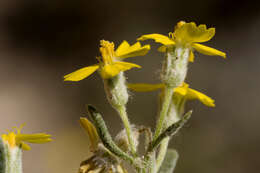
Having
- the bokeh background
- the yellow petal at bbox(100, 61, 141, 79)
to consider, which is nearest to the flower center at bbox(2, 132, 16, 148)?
the yellow petal at bbox(100, 61, 141, 79)

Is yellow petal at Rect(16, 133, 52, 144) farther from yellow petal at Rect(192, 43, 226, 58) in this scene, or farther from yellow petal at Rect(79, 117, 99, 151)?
yellow petal at Rect(192, 43, 226, 58)

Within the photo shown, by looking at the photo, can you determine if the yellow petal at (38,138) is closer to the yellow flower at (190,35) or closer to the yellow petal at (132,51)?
the yellow petal at (132,51)

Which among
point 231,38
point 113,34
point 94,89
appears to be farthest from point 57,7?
point 231,38

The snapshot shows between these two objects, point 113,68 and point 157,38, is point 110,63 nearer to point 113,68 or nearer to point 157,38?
point 113,68

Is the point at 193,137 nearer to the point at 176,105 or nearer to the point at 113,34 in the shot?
the point at 113,34

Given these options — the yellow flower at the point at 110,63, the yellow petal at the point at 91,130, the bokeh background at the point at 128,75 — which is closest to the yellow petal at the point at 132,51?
the yellow flower at the point at 110,63
